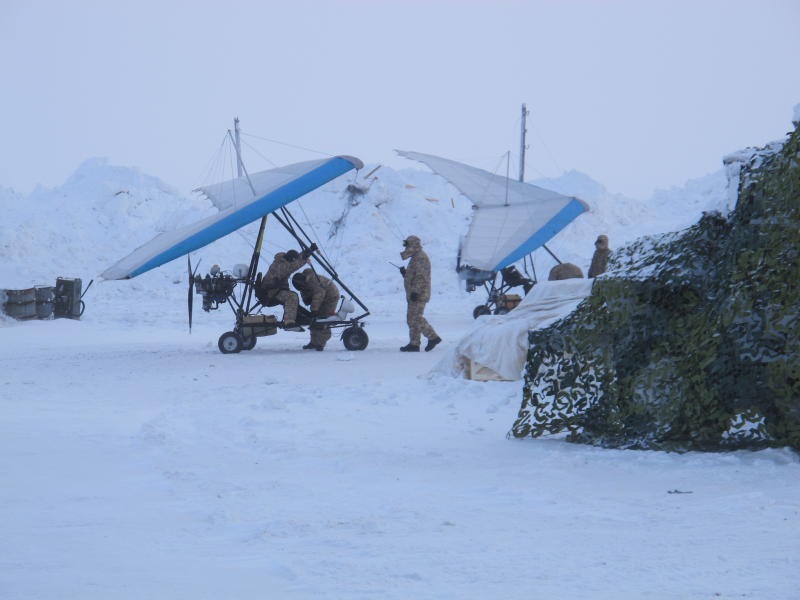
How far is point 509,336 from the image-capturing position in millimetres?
9609

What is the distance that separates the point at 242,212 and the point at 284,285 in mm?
1220

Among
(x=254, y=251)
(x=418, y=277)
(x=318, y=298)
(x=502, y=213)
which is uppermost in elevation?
(x=502, y=213)

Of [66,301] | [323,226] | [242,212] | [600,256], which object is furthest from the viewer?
[323,226]

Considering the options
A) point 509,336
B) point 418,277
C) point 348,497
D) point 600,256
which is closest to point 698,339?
point 348,497

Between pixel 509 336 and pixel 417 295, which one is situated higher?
pixel 417 295

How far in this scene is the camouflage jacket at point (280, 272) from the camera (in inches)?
545

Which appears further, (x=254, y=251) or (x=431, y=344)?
(x=254, y=251)

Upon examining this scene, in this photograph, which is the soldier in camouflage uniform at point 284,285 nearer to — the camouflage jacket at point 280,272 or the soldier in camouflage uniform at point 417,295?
the camouflage jacket at point 280,272

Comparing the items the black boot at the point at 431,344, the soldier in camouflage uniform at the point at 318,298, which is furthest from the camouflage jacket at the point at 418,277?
the soldier in camouflage uniform at the point at 318,298

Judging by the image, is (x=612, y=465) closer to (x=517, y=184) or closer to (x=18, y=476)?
(x=18, y=476)

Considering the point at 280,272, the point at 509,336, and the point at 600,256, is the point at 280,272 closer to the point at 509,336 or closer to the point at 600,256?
the point at 509,336

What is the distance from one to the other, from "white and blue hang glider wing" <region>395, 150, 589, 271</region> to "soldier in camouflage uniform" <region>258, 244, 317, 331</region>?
6450 mm

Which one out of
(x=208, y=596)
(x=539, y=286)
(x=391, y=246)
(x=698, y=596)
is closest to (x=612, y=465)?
(x=698, y=596)

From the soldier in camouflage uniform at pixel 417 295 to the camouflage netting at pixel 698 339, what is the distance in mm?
7578
